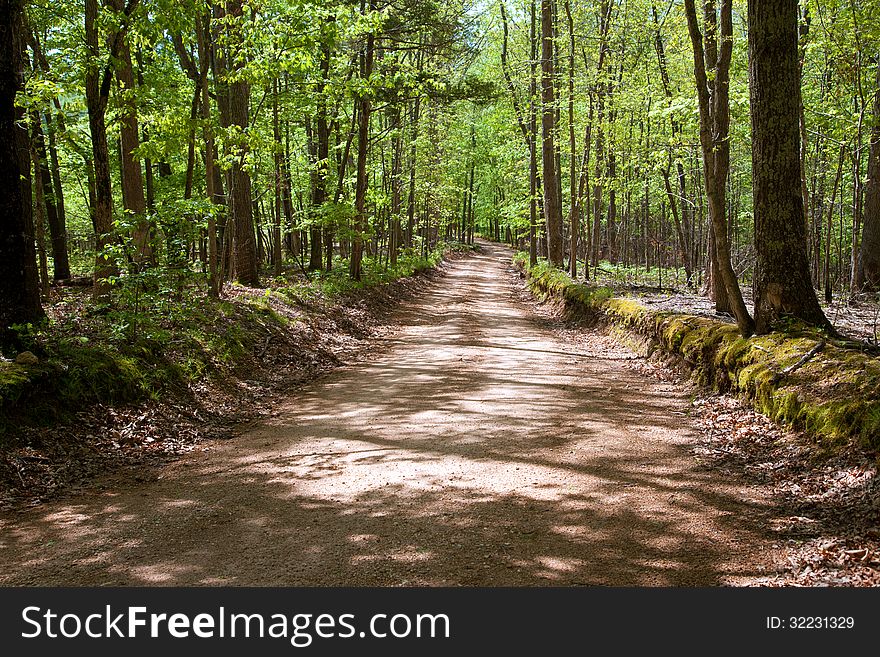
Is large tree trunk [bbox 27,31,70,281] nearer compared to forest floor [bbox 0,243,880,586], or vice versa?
forest floor [bbox 0,243,880,586]

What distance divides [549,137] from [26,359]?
19.0m

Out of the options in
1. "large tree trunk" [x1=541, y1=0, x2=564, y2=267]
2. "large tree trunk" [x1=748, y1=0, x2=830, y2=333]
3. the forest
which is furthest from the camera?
"large tree trunk" [x1=541, y1=0, x2=564, y2=267]

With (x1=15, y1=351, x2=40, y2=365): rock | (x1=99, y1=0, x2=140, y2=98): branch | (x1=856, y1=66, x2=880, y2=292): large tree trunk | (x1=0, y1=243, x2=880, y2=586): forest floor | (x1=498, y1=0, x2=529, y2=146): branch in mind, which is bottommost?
(x1=0, y1=243, x2=880, y2=586): forest floor

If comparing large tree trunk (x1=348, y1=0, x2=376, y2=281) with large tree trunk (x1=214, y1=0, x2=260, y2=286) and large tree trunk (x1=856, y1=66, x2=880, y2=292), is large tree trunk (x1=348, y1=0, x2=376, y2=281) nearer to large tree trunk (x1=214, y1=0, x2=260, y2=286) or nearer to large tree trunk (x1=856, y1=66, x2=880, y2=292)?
large tree trunk (x1=214, y1=0, x2=260, y2=286)

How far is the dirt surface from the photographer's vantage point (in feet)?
11.7

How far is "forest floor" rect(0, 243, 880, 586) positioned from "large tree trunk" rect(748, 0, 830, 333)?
1.46 metres

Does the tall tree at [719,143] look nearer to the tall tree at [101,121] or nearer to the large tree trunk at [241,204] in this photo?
the tall tree at [101,121]

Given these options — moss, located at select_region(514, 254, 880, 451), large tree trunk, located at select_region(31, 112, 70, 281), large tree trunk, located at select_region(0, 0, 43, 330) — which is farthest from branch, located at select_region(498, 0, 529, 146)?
large tree trunk, located at select_region(0, 0, 43, 330)

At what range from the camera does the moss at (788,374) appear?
4824mm

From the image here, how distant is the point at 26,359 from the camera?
5668mm

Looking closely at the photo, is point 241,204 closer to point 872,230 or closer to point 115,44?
point 115,44

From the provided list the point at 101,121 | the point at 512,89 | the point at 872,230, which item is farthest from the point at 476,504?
the point at 512,89
